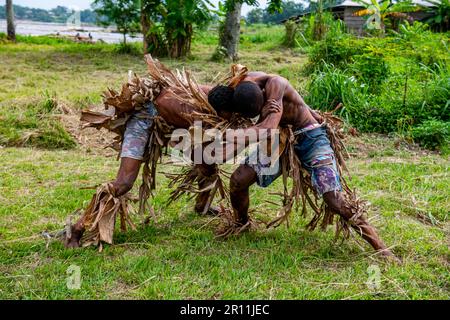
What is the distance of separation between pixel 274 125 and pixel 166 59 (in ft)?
30.3

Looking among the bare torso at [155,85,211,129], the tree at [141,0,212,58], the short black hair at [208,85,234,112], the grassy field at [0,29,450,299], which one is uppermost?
the tree at [141,0,212,58]

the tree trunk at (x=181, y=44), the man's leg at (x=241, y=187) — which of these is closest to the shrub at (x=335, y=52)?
the tree trunk at (x=181, y=44)

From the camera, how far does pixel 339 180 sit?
353cm

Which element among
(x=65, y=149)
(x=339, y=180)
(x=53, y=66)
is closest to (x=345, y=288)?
(x=339, y=180)

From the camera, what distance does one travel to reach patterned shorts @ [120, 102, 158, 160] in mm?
3561

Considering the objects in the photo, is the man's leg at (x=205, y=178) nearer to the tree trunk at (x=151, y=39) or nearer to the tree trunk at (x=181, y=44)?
the tree trunk at (x=151, y=39)

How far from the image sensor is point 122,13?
42.5 feet

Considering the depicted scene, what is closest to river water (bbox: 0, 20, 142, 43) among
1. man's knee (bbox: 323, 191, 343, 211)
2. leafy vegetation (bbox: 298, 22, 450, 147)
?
leafy vegetation (bbox: 298, 22, 450, 147)

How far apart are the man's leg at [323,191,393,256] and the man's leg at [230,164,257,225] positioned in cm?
50

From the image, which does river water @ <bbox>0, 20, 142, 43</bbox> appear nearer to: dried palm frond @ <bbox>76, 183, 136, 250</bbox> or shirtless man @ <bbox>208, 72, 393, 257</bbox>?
dried palm frond @ <bbox>76, 183, 136, 250</bbox>

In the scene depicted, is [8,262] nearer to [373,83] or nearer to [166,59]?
[373,83]

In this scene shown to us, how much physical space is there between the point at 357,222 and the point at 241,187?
0.77 m

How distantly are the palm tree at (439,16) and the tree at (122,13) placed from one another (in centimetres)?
855
